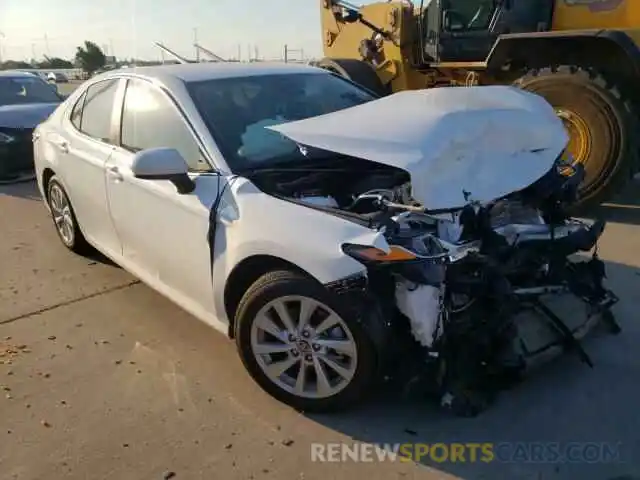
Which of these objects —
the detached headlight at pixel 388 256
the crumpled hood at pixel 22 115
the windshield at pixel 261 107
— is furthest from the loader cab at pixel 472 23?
the crumpled hood at pixel 22 115

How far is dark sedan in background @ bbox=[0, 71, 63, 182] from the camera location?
28.0ft

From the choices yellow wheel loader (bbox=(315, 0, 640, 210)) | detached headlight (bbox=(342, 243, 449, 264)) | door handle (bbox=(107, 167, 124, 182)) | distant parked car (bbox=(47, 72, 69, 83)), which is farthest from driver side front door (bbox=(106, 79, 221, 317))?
distant parked car (bbox=(47, 72, 69, 83))

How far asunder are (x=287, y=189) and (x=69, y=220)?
2.74 meters

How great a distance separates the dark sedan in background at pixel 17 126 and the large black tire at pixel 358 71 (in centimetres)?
418

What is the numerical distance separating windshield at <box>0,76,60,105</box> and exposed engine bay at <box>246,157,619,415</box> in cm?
798

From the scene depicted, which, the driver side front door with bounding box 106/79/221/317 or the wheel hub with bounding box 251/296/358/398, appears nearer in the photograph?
the wheel hub with bounding box 251/296/358/398

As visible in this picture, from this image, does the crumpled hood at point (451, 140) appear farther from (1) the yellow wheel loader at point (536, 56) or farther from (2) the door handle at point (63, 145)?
(1) the yellow wheel loader at point (536, 56)

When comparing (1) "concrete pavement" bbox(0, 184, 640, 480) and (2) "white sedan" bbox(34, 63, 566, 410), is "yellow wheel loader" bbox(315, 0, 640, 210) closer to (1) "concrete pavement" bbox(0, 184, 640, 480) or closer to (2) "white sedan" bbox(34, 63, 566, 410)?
(1) "concrete pavement" bbox(0, 184, 640, 480)

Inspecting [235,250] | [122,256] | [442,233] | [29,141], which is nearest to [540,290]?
[442,233]

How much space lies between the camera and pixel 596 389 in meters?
3.15

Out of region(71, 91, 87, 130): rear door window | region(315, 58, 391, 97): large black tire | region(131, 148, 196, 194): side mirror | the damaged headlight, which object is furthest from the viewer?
region(315, 58, 391, 97): large black tire

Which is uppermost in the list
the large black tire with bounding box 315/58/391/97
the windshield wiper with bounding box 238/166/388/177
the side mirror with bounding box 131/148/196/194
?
the large black tire with bounding box 315/58/391/97

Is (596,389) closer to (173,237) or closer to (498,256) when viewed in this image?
(498,256)

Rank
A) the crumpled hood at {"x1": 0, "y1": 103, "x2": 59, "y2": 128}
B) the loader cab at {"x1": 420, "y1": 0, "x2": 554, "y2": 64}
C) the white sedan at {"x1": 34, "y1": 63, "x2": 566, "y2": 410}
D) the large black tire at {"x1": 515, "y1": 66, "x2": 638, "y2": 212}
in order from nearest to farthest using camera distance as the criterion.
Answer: the white sedan at {"x1": 34, "y1": 63, "x2": 566, "y2": 410}
the large black tire at {"x1": 515, "y1": 66, "x2": 638, "y2": 212}
the loader cab at {"x1": 420, "y1": 0, "x2": 554, "y2": 64}
the crumpled hood at {"x1": 0, "y1": 103, "x2": 59, "y2": 128}
